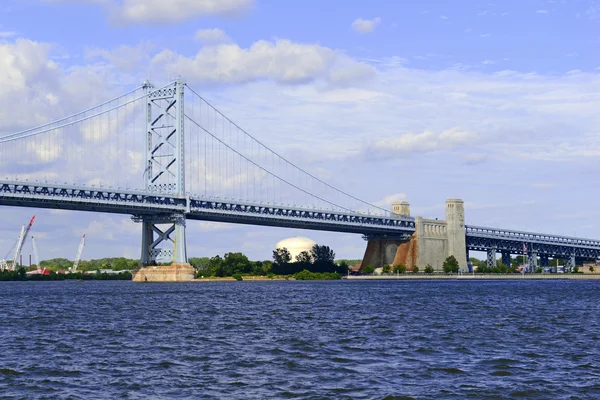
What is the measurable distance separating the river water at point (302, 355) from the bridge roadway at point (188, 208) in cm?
5871

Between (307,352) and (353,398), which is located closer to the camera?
(353,398)

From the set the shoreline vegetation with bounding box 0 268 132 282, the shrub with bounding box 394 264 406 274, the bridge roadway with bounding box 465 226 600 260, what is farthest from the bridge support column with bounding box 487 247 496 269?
the shoreline vegetation with bounding box 0 268 132 282

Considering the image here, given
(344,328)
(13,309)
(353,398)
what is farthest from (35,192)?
(353,398)

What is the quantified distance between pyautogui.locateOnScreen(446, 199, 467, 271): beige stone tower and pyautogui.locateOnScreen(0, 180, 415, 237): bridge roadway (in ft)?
43.6

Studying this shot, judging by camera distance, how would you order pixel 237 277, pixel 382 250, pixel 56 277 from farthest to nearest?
pixel 56 277 < pixel 382 250 < pixel 237 277

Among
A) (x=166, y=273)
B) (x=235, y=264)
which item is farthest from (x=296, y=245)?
(x=166, y=273)

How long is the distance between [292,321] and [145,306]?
1617 centimetres

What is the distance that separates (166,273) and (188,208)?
9287 mm

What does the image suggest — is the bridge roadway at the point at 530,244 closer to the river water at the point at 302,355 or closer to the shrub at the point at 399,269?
the shrub at the point at 399,269

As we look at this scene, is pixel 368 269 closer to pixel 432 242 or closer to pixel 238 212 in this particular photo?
pixel 432 242

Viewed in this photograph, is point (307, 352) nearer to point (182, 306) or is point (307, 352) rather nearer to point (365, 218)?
point (182, 306)

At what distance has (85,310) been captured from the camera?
162 feet

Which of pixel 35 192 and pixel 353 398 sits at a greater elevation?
pixel 35 192

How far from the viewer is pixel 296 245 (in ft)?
626
